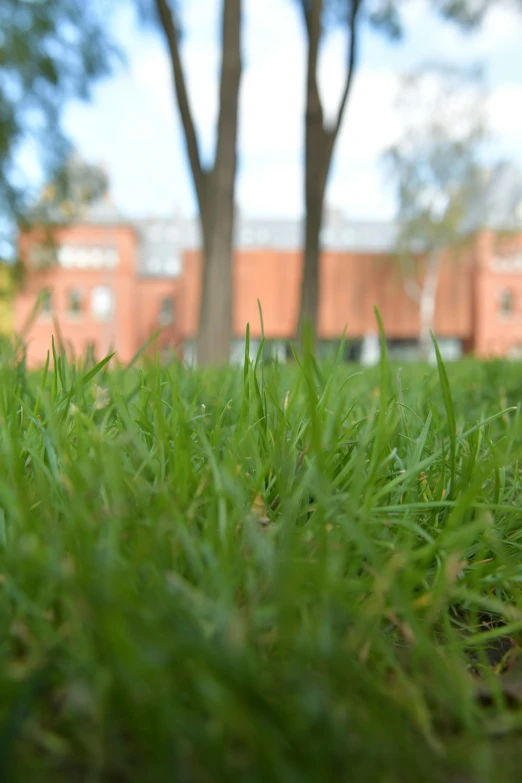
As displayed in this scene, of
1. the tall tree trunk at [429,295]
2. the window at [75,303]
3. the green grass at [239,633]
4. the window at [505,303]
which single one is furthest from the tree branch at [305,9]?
the window at [505,303]

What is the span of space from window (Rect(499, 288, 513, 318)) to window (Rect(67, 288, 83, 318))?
25.6 meters

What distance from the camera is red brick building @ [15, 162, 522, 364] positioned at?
35.3 metres

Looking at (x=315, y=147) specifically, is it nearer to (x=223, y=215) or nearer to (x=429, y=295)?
(x=223, y=215)

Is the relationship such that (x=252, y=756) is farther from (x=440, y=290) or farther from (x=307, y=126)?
(x=440, y=290)

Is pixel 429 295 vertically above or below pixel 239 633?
above

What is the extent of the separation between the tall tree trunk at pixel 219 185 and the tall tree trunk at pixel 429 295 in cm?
2651

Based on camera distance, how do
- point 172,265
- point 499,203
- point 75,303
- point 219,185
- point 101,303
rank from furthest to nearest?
point 172,265
point 101,303
point 75,303
point 499,203
point 219,185

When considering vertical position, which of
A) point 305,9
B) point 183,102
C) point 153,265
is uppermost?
point 305,9

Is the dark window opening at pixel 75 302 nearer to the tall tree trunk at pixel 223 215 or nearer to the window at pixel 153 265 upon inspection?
the window at pixel 153 265

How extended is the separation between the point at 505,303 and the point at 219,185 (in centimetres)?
3490

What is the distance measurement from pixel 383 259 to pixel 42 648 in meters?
36.7

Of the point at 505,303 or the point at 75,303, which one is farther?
the point at 75,303

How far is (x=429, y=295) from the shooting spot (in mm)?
36156

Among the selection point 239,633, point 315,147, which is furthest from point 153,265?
point 239,633
